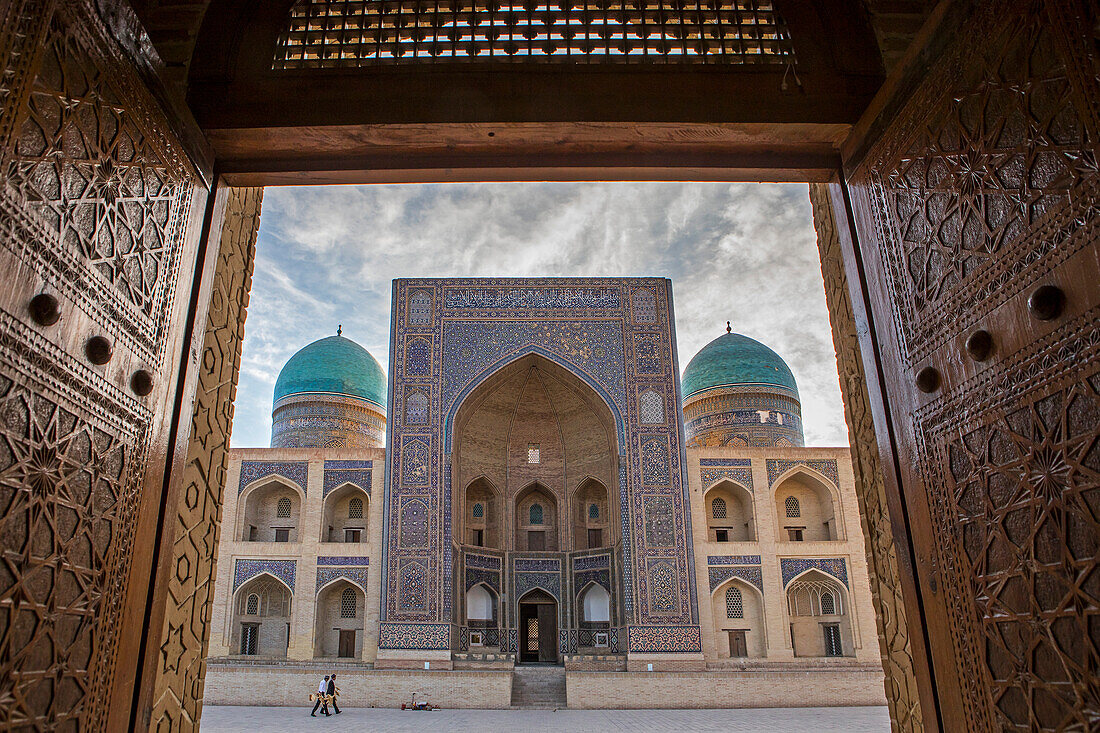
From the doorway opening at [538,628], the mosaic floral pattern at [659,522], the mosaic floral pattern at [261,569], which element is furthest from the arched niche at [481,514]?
the mosaic floral pattern at [659,522]

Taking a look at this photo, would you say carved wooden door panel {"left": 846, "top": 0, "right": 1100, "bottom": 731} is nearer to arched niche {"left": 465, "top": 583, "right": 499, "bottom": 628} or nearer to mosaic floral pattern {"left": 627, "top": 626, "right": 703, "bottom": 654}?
mosaic floral pattern {"left": 627, "top": 626, "right": 703, "bottom": 654}

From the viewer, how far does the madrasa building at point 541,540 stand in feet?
44.2

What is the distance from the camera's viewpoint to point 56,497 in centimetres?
159

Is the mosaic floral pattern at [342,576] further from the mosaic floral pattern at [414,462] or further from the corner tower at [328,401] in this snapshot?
the corner tower at [328,401]

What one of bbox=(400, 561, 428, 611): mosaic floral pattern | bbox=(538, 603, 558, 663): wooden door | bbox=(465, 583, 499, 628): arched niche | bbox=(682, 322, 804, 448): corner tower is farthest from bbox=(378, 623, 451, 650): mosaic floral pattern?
bbox=(682, 322, 804, 448): corner tower

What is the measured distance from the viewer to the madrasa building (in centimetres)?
1346

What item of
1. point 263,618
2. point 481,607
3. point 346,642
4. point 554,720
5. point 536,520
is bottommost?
point 554,720

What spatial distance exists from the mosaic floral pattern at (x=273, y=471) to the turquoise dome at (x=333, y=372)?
15.3 feet

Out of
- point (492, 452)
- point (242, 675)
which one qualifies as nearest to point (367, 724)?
point (242, 675)

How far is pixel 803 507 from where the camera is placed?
1655cm

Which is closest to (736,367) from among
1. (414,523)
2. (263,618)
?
(414,523)

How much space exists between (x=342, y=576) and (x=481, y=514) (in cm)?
343

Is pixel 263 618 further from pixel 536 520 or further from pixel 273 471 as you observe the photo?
pixel 536 520

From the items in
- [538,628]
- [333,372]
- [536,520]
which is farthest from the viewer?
[333,372]
